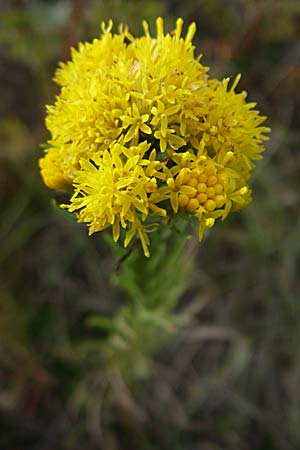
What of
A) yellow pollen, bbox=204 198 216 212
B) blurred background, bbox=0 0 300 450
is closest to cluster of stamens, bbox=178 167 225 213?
yellow pollen, bbox=204 198 216 212

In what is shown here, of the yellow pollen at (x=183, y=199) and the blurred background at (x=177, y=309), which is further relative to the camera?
the blurred background at (x=177, y=309)

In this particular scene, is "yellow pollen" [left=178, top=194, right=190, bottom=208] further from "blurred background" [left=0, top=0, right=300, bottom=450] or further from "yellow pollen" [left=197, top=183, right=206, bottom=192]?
"blurred background" [left=0, top=0, right=300, bottom=450]

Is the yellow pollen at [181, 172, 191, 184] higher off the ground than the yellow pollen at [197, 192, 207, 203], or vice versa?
the yellow pollen at [181, 172, 191, 184]

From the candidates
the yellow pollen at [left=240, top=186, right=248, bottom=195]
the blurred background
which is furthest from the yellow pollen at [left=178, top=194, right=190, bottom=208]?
the blurred background

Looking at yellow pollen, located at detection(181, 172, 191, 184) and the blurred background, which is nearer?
yellow pollen, located at detection(181, 172, 191, 184)

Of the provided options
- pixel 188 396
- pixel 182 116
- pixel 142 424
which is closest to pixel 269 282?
pixel 188 396

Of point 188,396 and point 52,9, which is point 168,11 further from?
point 188,396

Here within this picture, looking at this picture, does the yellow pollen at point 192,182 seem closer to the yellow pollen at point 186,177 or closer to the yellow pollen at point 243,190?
the yellow pollen at point 186,177

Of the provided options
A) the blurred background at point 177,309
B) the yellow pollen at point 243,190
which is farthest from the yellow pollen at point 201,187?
the blurred background at point 177,309
